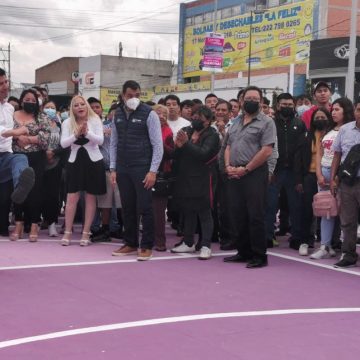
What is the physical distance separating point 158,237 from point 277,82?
4383cm

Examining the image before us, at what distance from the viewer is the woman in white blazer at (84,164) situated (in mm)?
8602

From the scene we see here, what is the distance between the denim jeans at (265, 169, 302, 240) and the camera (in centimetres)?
875

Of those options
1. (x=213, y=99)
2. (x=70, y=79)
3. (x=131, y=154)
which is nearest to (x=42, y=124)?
(x=131, y=154)

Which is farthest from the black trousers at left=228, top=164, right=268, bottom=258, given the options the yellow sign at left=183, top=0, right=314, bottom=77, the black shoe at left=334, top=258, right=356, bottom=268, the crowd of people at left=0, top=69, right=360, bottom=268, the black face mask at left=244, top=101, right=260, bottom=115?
the yellow sign at left=183, top=0, right=314, bottom=77

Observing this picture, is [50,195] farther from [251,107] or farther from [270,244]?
[251,107]

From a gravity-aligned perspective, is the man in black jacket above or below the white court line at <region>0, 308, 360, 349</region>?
above

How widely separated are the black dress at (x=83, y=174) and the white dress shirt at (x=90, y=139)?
2.0 inches

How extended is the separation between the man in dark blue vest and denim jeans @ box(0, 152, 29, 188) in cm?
156

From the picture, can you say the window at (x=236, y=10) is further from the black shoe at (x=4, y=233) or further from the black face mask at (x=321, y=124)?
the black shoe at (x=4, y=233)

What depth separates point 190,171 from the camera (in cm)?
805

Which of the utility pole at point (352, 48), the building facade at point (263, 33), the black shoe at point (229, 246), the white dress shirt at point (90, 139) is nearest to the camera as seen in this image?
Result: the white dress shirt at point (90, 139)

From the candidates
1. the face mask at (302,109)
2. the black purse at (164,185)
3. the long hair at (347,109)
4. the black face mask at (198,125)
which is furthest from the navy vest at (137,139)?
the face mask at (302,109)

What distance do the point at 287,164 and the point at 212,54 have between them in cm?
1876

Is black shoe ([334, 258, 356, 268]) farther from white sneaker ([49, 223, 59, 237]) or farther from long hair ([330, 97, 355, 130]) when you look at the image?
white sneaker ([49, 223, 59, 237])
